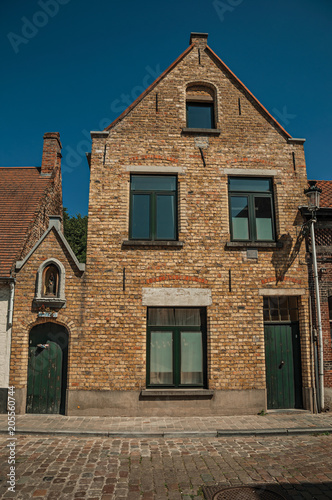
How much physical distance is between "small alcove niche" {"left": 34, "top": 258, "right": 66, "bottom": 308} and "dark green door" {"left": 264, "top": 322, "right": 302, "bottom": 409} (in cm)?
592

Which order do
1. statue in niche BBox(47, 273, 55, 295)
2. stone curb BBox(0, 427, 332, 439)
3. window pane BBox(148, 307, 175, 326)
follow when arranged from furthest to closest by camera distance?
window pane BBox(148, 307, 175, 326) < statue in niche BBox(47, 273, 55, 295) < stone curb BBox(0, 427, 332, 439)

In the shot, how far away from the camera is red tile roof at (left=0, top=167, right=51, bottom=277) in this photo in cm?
1023

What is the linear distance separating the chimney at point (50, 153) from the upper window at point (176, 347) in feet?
26.6

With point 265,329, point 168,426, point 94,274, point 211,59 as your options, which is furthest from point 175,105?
point 168,426

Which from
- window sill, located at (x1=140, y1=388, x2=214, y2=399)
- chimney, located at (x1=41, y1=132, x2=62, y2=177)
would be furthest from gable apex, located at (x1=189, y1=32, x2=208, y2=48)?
window sill, located at (x1=140, y1=388, x2=214, y2=399)

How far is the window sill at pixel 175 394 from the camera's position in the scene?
9.22 meters

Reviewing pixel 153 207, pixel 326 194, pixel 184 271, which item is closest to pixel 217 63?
pixel 153 207

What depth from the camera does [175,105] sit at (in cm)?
1112

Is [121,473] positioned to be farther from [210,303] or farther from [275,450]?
[210,303]

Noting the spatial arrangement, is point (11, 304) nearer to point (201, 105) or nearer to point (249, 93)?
point (201, 105)

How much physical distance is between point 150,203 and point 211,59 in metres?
5.39

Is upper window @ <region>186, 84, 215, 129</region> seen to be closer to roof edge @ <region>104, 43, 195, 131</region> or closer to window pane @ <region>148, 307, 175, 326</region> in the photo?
roof edge @ <region>104, 43, 195, 131</region>

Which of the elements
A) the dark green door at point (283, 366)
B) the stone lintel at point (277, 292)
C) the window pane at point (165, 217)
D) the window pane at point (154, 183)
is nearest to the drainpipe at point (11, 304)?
the window pane at point (165, 217)

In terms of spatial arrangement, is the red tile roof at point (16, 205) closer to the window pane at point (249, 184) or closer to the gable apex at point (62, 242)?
the gable apex at point (62, 242)
